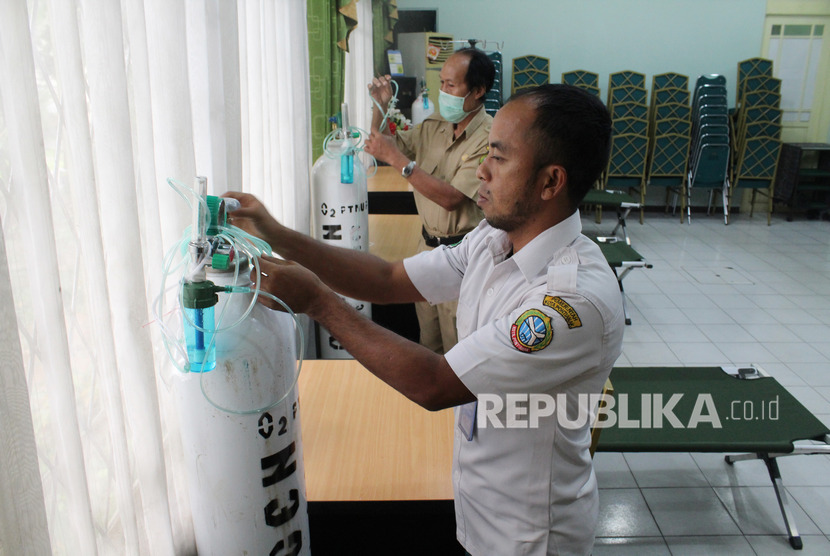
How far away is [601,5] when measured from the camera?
7.53 meters

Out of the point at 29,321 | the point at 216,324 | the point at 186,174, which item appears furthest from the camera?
the point at 186,174

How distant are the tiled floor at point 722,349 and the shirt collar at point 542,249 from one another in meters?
1.60

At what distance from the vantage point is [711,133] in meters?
7.23

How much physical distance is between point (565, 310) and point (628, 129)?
6862 mm

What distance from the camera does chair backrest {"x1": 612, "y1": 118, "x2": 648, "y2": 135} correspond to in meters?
7.31

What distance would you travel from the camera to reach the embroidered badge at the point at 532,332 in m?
1.05

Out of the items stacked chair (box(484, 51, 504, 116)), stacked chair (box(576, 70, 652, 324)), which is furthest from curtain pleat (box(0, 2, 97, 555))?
stacked chair (box(576, 70, 652, 324))

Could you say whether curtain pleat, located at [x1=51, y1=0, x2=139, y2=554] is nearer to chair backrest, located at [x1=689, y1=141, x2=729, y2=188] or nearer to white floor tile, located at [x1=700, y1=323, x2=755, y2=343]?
white floor tile, located at [x1=700, y1=323, x2=755, y2=343]

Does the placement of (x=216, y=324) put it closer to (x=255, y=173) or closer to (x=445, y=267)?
(x=445, y=267)

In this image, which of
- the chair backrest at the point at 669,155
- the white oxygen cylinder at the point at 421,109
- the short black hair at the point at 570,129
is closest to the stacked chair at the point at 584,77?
the chair backrest at the point at 669,155

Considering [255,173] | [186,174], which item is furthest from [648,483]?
[186,174]

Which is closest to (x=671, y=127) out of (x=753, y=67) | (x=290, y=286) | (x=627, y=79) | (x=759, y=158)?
(x=627, y=79)

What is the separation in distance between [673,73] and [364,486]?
731 cm

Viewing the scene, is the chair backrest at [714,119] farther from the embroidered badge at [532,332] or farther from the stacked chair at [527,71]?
the embroidered badge at [532,332]
